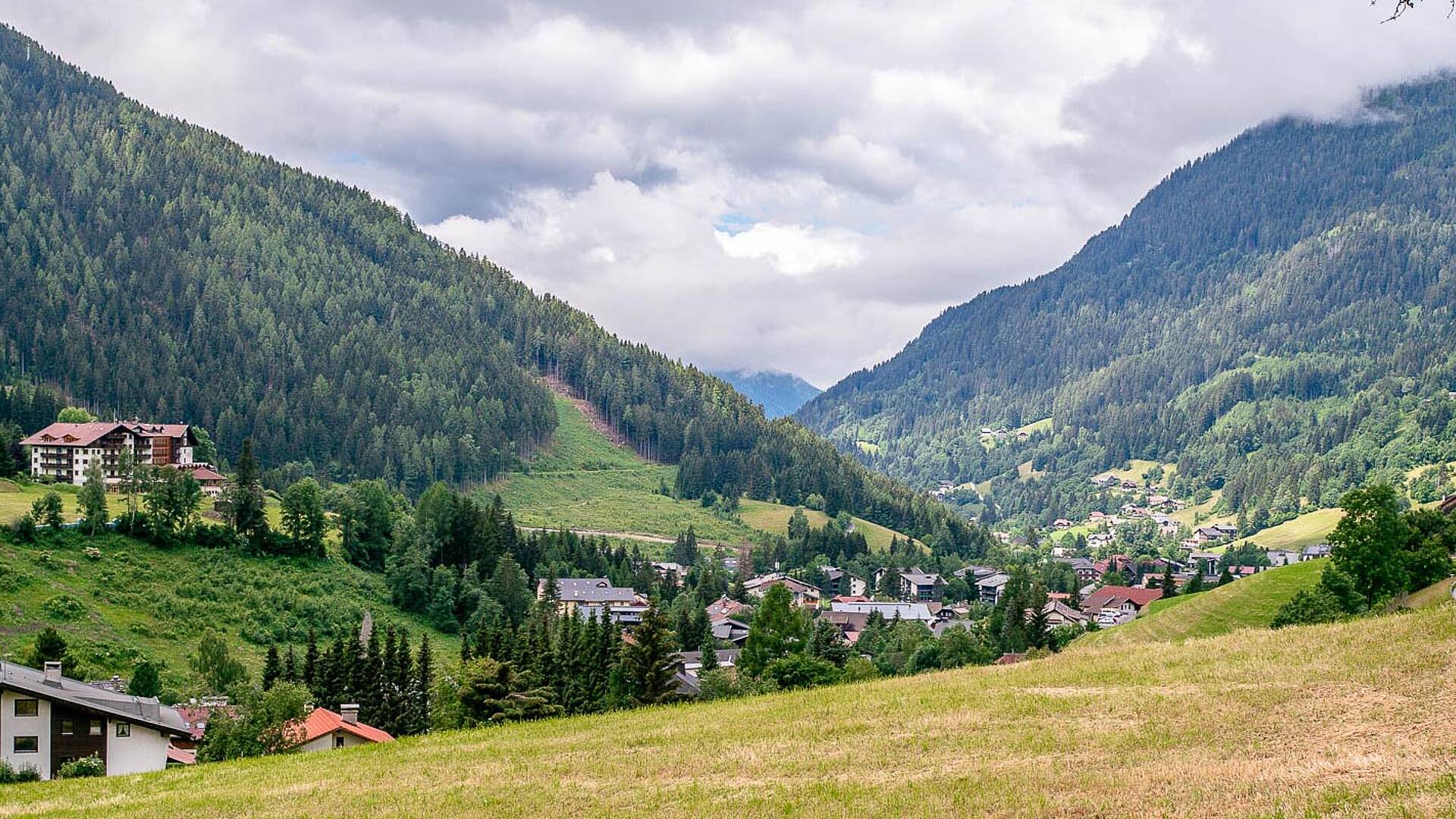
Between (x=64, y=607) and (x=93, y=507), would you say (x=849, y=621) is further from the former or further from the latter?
(x=64, y=607)

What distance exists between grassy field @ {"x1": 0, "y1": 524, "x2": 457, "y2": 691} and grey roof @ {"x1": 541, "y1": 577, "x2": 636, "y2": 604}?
26.4 m

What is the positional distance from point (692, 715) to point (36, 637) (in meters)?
61.4

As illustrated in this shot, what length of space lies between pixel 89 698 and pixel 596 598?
313ft

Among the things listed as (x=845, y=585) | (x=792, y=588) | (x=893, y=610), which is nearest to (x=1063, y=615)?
(x=893, y=610)

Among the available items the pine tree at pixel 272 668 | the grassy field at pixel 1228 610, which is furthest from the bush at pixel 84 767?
the grassy field at pixel 1228 610

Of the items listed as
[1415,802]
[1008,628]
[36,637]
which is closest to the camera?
[1415,802]

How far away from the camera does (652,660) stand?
66000 millimetres

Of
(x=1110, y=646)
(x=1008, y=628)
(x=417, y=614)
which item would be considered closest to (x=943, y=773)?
(x=1110, y=646)

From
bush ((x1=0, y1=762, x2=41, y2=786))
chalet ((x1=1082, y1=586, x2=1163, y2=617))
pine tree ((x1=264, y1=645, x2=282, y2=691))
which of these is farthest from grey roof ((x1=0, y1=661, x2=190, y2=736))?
chalet ((x1=1082, y1=586, x2=1163, y2=617))

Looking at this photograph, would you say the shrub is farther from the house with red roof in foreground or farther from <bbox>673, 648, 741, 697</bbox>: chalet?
<bbox>673, 648, 741, 697</bbox>: chalet

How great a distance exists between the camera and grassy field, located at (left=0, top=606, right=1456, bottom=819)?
78.9 ft

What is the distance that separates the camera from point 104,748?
5406 centimetres

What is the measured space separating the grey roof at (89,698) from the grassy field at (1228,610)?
54397mm

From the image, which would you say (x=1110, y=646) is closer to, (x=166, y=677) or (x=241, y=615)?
(x=166, y=677)
